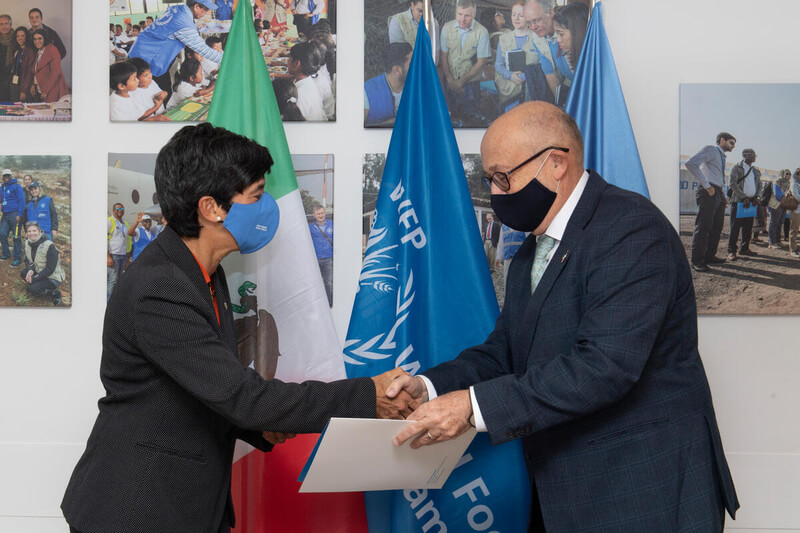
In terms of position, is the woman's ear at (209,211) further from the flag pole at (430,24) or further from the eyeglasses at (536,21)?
the eyeglasses at (536,21)

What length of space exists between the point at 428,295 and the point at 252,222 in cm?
72

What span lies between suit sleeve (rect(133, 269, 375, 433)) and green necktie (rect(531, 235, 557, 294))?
0.73 meters

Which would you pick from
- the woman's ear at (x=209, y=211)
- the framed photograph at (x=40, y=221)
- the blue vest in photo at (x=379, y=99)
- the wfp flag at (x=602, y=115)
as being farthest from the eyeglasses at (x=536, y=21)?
the framed photograph at (x=40, y=221)

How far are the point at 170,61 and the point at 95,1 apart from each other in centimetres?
42

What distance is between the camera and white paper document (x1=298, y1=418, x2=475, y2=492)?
4.93 ft

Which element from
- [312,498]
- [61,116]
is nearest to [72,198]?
[61,116]

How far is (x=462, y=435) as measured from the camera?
1.69 meters

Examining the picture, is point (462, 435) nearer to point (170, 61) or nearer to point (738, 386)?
point (738, 386)

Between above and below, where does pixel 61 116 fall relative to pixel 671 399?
above

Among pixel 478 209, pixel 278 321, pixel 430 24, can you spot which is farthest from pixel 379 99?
pixel 278 321

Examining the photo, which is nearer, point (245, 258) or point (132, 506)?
point (132, 506)

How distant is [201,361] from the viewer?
4.98ft

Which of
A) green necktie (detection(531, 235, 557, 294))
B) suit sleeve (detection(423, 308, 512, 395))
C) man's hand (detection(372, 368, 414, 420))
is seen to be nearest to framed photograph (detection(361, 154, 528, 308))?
suit sleeve (detection(423, 308, 512, 395))

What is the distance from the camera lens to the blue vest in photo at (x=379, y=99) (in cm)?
260
